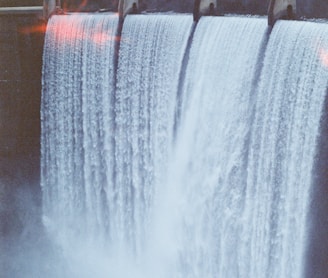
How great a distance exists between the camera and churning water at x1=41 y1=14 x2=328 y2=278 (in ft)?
26.6

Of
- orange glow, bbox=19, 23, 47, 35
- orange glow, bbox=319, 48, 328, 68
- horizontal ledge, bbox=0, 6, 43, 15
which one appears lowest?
orange glow, bbox=19, 23, 47, 35

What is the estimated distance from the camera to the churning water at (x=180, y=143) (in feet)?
26.6

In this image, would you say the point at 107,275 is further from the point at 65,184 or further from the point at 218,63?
the point at 218,63

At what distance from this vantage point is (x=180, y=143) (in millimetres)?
10703

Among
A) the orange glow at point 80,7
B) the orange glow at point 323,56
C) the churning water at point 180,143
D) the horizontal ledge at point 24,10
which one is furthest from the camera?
the orange glow at point 80,7

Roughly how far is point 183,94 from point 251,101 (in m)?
1.92

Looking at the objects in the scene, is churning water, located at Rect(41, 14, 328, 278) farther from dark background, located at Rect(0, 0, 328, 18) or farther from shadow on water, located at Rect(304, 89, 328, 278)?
dark background, located at Rect(0, 0, 328, 18)

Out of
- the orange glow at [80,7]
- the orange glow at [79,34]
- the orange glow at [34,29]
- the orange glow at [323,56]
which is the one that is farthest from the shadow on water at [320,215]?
the orange glow at [34,29]

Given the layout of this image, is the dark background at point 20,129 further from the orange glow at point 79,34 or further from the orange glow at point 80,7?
the orange glow at point 79,34

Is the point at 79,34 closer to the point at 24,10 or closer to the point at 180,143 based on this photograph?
the point at 24,10

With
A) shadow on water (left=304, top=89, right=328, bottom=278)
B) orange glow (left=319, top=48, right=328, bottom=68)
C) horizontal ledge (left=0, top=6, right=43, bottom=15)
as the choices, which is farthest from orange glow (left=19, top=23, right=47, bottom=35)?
shadow on water (left=304, top=89, right=328, bottom=278)

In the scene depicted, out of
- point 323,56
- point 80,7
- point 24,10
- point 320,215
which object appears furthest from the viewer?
point 80,7

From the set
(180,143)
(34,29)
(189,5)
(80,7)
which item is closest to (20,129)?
(34,29)

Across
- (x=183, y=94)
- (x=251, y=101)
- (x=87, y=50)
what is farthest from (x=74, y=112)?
(x=251, y=101)
